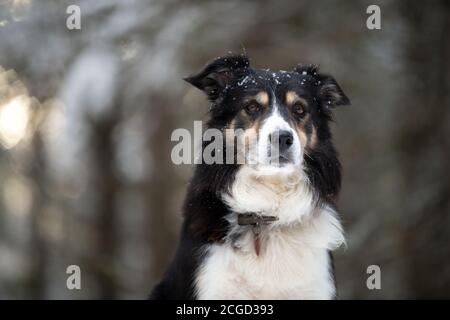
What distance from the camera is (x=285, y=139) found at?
12.9ft

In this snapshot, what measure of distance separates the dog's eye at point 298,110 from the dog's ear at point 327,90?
250 mm

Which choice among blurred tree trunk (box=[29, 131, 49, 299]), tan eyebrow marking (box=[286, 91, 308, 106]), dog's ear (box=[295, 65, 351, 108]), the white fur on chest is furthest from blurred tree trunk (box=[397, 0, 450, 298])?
blurred tree trunk (box=[29, 131, 49, 299])

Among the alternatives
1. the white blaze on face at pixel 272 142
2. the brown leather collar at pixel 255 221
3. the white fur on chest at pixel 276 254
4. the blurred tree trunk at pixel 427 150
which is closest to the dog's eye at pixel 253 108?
the white blaze on face at pixel 272 142

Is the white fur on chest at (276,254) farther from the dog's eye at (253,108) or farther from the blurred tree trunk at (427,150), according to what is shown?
the blurred tree trunk at (427,150)

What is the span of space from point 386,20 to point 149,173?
20.2 feet

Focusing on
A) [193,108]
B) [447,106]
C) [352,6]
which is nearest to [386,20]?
[352,6]

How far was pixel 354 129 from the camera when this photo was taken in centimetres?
1088

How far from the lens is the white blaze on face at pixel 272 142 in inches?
155

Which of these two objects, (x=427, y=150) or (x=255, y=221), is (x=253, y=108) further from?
(x=427, y=150)

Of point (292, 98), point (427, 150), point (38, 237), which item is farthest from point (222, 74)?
point (38, 237)

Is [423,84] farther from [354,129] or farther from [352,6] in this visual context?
[354,129]

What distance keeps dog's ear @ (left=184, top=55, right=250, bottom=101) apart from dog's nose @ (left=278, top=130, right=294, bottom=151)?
698mm

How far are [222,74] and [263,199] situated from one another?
933mm
